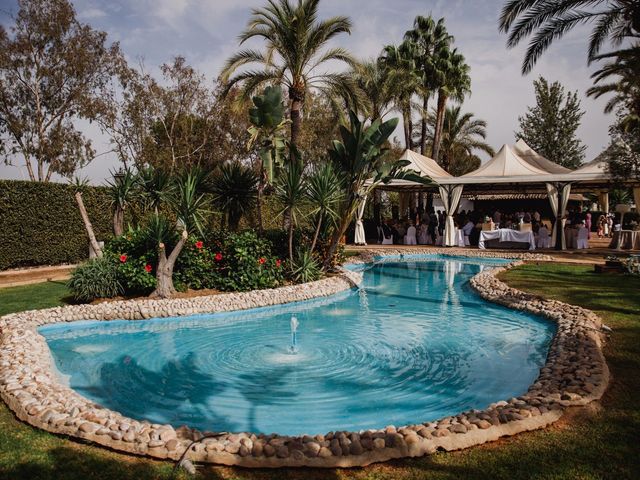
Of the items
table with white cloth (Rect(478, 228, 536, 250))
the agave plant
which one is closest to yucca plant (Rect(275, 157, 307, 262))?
→ the agave plant

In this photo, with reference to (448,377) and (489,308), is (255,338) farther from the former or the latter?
(489,308)

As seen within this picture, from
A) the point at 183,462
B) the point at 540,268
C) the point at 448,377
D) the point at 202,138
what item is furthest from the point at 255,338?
the point at 202,138

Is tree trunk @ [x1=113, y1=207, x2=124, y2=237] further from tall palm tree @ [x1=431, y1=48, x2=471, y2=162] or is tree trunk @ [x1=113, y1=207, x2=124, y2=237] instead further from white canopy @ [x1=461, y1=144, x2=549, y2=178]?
tall palm tree @ [x1=431, y1=48, x2=471, y2=162]

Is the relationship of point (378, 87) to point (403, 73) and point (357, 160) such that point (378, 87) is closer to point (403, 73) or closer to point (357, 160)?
point (403, 73)

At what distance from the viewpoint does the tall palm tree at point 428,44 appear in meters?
29.3

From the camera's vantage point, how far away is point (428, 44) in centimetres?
2989

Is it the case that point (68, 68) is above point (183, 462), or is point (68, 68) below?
above

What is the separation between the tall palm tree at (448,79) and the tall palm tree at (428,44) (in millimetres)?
361

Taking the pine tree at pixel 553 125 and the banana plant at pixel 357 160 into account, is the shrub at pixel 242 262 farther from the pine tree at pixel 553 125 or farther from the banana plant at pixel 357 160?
the pine tree at pixel 553 125

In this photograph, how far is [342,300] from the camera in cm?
1209

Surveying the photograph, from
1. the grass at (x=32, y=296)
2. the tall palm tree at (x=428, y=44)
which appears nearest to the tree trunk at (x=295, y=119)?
the grass at (x=32, y=296)

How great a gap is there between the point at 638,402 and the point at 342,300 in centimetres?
766

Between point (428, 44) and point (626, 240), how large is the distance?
16.6 m

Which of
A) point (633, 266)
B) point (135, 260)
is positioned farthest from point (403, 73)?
point (135, 260)
